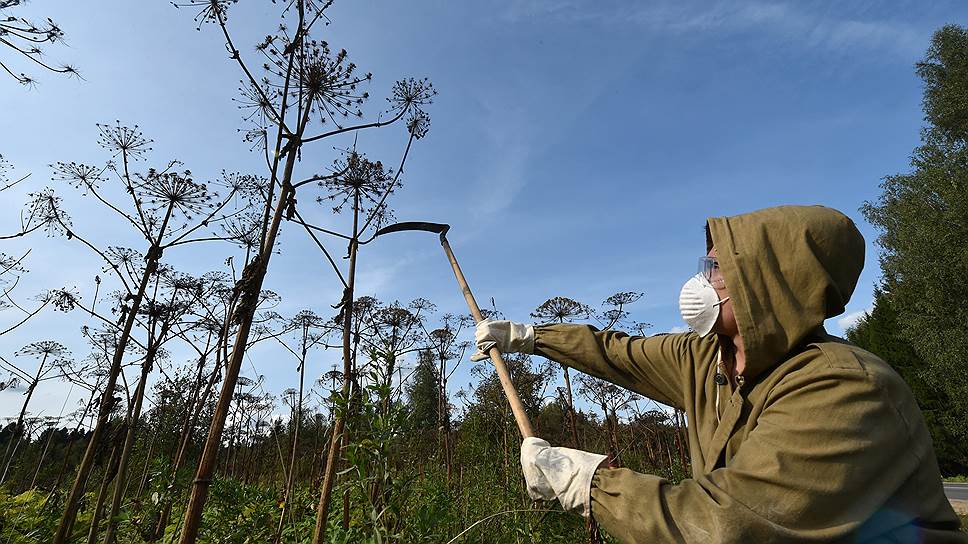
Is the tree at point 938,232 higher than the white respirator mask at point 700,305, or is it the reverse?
the tree at point 938,232

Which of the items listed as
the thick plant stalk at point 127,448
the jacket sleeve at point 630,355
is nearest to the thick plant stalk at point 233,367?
the jacket sleeve at point 630,355

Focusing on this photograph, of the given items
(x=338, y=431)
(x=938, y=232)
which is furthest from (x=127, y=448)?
(x=938, y=232)

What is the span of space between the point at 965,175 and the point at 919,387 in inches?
762

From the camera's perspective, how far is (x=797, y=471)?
1.66 metres

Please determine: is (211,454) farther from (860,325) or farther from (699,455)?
(860,325)

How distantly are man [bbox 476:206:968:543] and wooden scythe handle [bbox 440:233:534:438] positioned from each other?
0.14 m

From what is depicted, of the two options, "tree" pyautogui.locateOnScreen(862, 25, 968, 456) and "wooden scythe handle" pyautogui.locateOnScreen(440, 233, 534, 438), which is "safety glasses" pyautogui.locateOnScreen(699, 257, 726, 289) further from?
"tree" pyautogui.locateOnScreen(862, 25, 968, 456)

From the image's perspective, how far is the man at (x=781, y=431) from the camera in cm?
165

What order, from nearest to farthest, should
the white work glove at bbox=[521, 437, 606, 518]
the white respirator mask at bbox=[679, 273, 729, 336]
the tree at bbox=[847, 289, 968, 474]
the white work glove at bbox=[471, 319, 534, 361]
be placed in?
the white work glove at bbox=[521, 437, 606, 518]
the white respirator mask at bbox=[679, 273, 729, 336]
the white work glove at bbox=[471, 319, 534, 361]
the tree at bbox=[847, 289, 968, 474]

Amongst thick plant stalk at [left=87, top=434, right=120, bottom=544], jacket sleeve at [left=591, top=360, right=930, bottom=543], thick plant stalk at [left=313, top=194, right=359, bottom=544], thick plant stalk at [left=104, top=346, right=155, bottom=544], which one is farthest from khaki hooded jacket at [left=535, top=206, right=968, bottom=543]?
thick plant stalk at [left=87, top=434, right=120, bottom=544]

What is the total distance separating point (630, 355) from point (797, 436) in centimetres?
147

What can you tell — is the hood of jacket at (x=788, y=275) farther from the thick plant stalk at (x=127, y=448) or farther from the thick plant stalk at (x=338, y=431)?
the thick plant stalk at (x=127, y=448)

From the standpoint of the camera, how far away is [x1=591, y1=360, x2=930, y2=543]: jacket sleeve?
1.64 metres

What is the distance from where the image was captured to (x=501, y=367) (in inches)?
120
